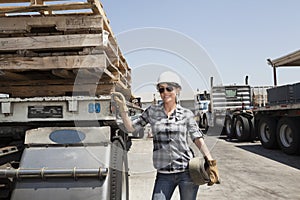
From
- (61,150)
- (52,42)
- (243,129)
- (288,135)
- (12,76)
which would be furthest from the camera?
(243,129)

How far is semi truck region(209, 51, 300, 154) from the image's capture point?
26.8 feet

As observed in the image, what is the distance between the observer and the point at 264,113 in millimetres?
10086

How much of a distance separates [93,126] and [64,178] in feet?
2.14

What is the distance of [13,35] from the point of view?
11.7ft

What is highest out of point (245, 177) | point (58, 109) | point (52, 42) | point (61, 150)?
→ point (52, 42)

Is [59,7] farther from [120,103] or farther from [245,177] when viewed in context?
[245,177]

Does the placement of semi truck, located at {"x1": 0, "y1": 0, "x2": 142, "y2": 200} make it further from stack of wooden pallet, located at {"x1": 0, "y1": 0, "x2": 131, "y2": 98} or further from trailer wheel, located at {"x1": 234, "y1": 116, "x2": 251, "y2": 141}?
trailer wheel, located at {"x1": 234, "y1": 116, "x2": 251, "y2": 141}

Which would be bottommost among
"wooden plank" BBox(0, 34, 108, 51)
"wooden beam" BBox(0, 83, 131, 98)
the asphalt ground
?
the asphalt ground

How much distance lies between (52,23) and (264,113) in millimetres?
8350

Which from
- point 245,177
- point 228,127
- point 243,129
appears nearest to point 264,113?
point 243,129

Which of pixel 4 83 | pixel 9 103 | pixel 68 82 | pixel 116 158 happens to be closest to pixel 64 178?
pixel 116 158

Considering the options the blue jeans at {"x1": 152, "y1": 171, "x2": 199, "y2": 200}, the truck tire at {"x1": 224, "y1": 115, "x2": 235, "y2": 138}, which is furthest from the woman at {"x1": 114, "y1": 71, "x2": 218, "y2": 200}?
the truck tire at {"x1": 224, "y1": 115, "x2": 235, "y2": 138}

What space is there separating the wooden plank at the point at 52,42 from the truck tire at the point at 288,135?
6450 mm

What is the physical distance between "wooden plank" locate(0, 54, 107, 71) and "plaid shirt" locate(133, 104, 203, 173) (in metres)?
1.06
